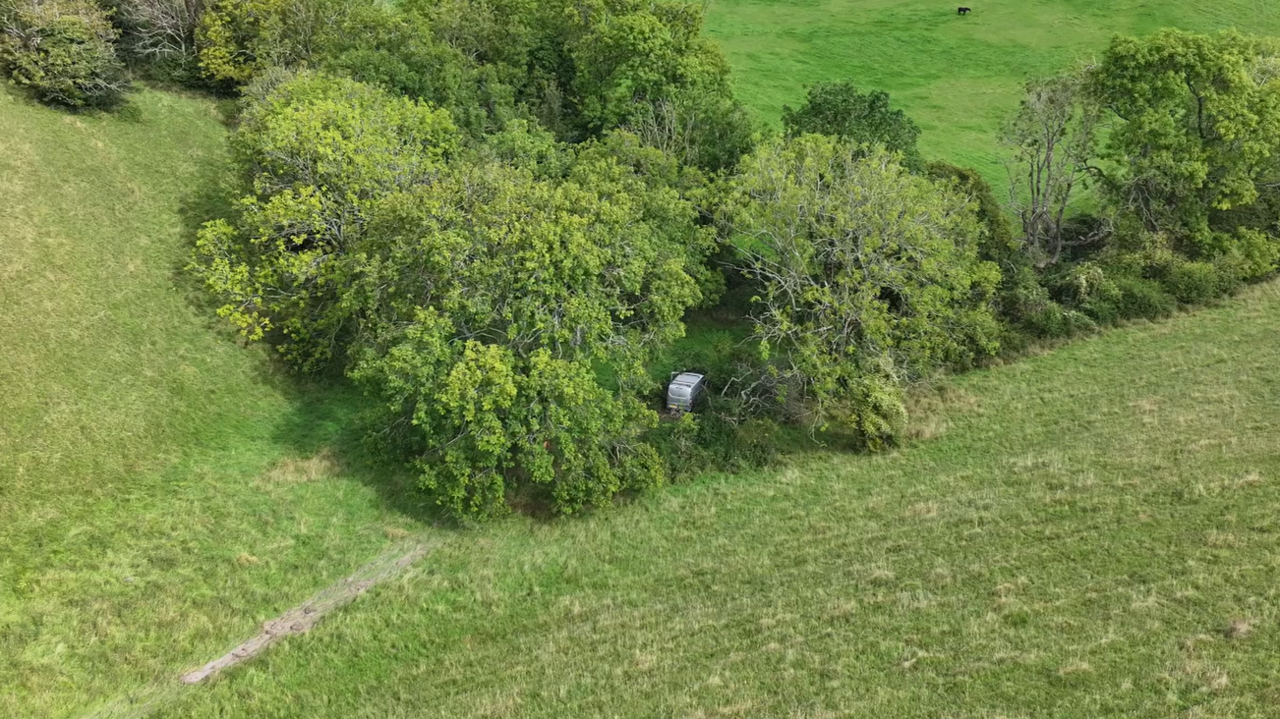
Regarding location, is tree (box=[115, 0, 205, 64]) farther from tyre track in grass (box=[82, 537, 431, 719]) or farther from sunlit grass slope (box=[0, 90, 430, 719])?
tyre track in grass (box=[82, 537, 431, 719])

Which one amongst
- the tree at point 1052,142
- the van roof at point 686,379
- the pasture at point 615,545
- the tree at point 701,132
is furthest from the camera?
the tree at point 701,132

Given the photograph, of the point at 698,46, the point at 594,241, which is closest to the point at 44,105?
the point at 594,241

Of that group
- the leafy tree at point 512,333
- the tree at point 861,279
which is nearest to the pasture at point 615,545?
the leafy tree at point 512,333

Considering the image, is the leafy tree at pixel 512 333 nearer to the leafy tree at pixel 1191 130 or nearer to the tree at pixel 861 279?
the tree at pixel 861 279

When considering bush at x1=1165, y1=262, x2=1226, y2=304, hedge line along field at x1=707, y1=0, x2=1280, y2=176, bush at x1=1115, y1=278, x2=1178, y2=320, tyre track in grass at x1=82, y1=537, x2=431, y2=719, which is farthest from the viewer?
hedge line along field at x1=707, y1=0, x2=1280, y2=176

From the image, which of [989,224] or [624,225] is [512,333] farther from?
[989,224]

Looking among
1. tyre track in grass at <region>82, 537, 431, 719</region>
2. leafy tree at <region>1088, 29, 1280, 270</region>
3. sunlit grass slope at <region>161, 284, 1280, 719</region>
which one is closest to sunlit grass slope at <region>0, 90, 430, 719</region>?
tyre track in grass at <region>82, 537, 431, 719</region>

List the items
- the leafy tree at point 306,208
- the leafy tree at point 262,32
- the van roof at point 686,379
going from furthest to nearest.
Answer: the leafy tree at point 262,32, the van roof at point 686,379, the leafy tree at point 306,208
